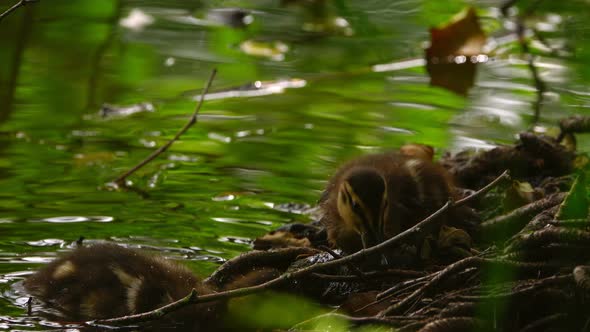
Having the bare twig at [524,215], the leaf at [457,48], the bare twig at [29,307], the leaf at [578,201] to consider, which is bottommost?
the leaf at [457,48]

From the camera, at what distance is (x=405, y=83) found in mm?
8711

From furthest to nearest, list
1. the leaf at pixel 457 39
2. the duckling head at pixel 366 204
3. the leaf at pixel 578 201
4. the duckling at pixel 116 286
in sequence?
the leaf at pixel 457 39
the duckling head at pixel 366 204
the duckling at pixel 116 286
the leaf at pixel 578 201

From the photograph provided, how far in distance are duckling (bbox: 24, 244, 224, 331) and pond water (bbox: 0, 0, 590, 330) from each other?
15 centimetres

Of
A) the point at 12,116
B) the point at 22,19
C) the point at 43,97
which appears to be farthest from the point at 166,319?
the point at 22,19

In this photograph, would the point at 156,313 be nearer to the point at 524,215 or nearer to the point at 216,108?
the point at 524,215

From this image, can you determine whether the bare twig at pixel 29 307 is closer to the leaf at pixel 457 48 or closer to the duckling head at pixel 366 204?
the duckling head at pixel 366 204

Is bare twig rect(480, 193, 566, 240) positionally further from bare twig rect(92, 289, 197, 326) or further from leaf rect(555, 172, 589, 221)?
bare twig rect(92, 289, 197, 326)

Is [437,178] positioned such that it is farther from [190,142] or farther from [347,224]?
[190,142]

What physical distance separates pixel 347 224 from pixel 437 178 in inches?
20.6

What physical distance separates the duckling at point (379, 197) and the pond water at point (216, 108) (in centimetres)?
52

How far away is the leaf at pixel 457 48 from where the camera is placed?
9180mm

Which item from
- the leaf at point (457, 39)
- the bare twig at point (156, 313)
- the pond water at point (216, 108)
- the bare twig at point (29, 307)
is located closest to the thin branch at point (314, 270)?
the bare twig at point (156, 313)

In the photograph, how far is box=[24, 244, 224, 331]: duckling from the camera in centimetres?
429

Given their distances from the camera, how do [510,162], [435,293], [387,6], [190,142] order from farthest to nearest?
[387,6]
[190,142]
[510,162]
[435,293]
